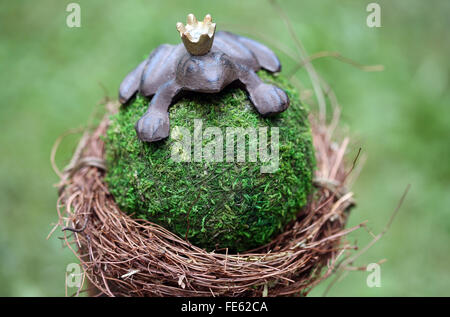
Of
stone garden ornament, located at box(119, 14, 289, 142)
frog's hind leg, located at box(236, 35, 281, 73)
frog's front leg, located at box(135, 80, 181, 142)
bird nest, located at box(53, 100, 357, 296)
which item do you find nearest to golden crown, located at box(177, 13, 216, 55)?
stone garden ornament, located at box(119, 14, 289, 142)

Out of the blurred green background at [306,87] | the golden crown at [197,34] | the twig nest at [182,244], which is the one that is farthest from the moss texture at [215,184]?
the blurred green background at [306,87]

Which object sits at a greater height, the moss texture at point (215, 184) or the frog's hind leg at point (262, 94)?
the frog's hind leg at point (262, 94)

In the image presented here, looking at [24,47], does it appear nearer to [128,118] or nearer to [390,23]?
[128,118]

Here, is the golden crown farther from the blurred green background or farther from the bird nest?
the blurred green background

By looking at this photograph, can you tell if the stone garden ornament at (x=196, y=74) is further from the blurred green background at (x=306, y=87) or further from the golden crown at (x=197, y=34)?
the blurred green background at (x=306, y=87)

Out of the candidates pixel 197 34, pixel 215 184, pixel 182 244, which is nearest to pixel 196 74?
pixel 197 34

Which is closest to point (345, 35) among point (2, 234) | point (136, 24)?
point (136, 24)

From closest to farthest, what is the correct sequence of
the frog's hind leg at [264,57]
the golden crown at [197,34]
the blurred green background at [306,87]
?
1. the golden crown at [197,34]
2. the frog's hind leg at [264,57]
3. the blurred green background at [306,87]
